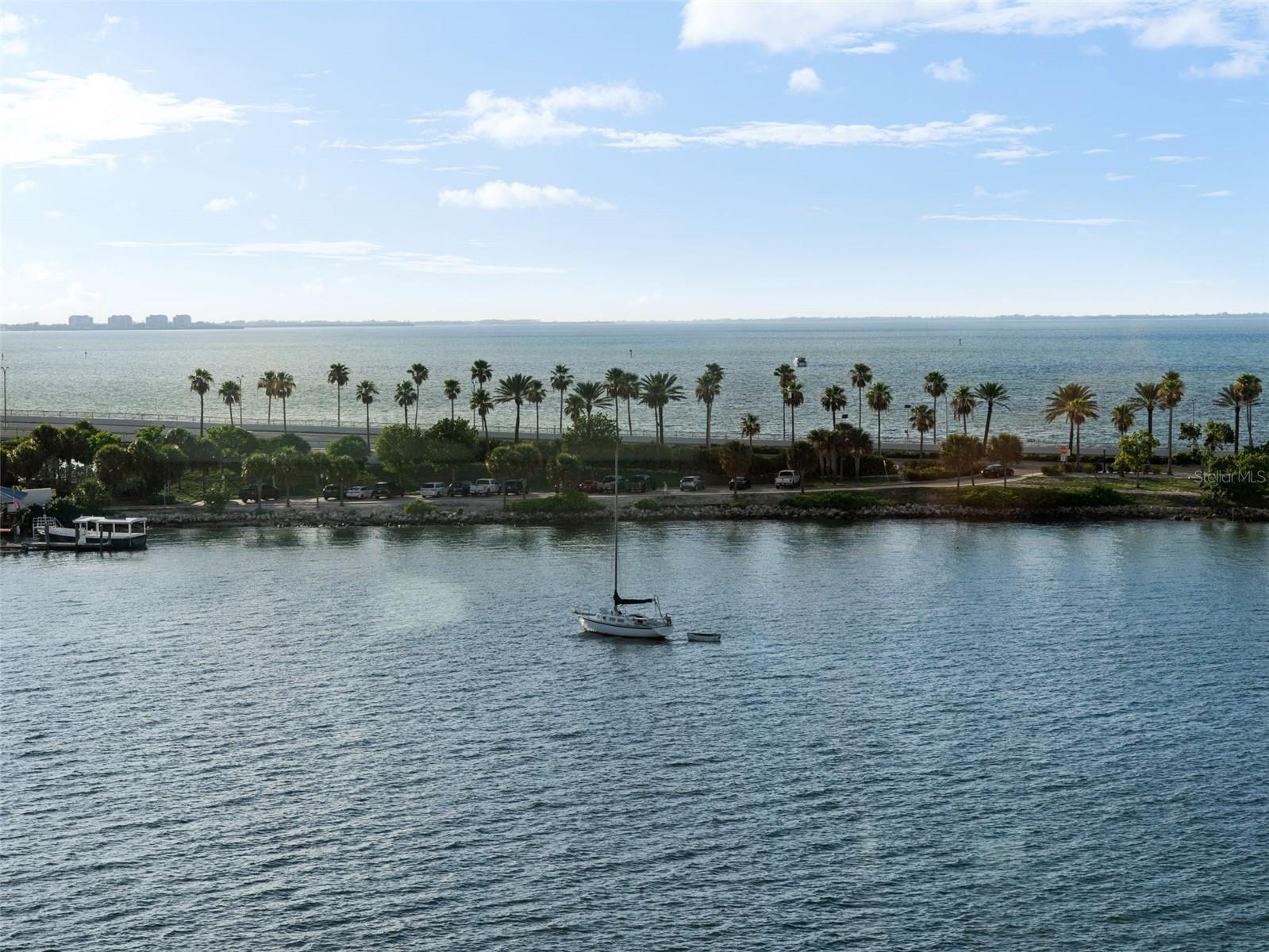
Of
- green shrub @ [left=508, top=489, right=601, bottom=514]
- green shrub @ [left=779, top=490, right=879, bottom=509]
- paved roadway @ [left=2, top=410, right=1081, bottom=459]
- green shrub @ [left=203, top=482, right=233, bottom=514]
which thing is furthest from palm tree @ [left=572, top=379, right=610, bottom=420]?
green shrub @ [left=203, top=482, right=233, bottom=514]

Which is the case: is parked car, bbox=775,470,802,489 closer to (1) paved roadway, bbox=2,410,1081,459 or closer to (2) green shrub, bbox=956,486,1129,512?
(2) green shrub, bbox=956,486,1129,512

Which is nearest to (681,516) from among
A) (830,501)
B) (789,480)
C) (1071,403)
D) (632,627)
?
(830,501)

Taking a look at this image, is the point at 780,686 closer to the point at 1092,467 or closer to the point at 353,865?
the point at 353,865

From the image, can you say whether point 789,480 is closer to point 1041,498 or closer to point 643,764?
point 1041,498

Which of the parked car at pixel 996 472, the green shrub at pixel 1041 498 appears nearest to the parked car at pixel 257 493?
Answer: the green shrub at pixel 1041 498

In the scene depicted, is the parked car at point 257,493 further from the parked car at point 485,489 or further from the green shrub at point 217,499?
the parked car at point 485,489
